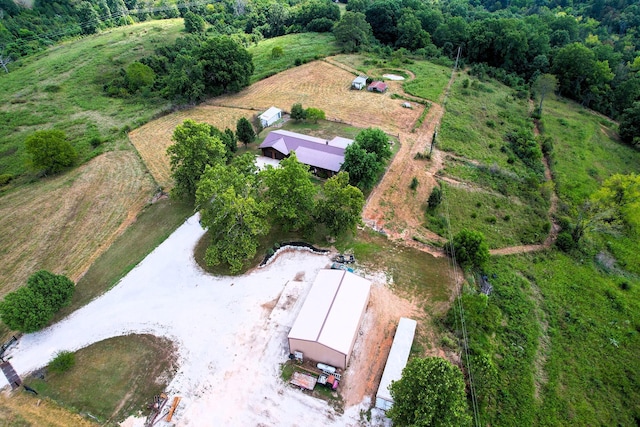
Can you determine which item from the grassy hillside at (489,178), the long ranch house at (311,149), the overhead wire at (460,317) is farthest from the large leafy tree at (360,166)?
the overhead wire at (460,317)

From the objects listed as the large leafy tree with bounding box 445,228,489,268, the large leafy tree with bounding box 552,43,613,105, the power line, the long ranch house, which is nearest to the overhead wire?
the large leafy tree with bounding box 445,228,489,268

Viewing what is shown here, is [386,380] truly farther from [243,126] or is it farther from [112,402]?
[243,126]

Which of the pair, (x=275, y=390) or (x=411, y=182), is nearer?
(x=275, y=390)

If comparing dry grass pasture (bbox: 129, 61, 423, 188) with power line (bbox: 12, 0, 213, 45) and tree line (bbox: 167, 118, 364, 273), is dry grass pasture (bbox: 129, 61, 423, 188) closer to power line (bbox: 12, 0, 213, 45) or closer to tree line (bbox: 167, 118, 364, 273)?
tree line (bbox: 167, 118, 364, 273)

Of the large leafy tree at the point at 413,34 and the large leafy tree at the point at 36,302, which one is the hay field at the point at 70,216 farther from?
the large leafy tree at the point at 413,34

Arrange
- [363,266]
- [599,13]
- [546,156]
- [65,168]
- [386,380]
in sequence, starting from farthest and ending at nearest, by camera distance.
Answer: [599,13] < [546,156] < [65,168] < [363,266] < [386,380]

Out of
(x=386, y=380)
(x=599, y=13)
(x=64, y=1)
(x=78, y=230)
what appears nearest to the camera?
(x=386, y=380)

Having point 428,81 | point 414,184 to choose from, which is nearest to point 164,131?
point 414,184

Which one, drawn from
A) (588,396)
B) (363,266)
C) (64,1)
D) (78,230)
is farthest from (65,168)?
(64,1)
